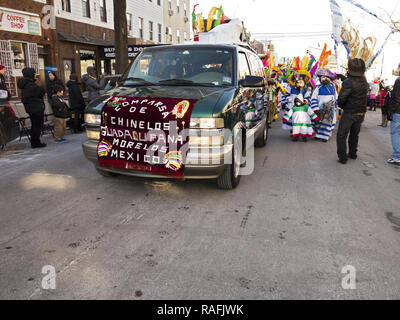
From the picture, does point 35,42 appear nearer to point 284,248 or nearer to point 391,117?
point 391,117

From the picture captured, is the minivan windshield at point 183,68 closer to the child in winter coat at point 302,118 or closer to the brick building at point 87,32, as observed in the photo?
the child in winter coat at point 302,118

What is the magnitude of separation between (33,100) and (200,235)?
6.30 m

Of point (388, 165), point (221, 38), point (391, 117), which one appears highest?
point (221, 38)

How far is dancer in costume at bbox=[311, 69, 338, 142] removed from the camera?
9094 mm

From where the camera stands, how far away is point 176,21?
117 ft

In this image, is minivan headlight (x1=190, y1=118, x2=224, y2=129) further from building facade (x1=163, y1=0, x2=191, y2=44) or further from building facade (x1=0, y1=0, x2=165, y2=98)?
building facade (x1=163, y1=0, x2=191, y2=44)

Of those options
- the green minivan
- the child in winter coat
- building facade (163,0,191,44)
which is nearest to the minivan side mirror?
the green minivan

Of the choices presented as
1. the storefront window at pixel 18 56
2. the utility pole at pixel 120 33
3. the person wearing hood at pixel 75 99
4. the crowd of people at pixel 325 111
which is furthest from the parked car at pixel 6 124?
the storefront window at pixel 18 56

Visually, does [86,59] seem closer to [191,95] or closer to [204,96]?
[191,95]

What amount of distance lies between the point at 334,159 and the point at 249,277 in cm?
507

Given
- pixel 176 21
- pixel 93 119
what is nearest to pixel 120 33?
pixel 93 119

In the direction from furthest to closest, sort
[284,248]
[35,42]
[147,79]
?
1. [35,42]
2. [147,79]
3. [284,248]

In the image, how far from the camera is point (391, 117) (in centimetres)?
693
